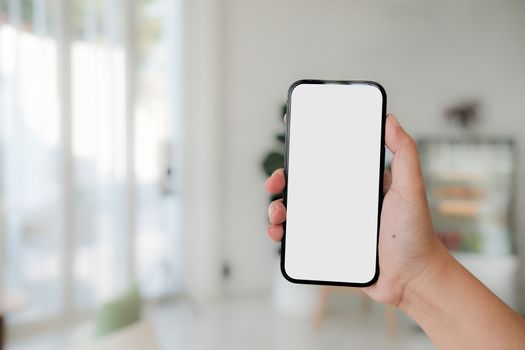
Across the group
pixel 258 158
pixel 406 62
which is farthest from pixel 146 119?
pixel 406 62

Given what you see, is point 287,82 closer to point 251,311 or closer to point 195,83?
point 195,83

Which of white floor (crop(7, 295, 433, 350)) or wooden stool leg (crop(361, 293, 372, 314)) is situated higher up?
wooden stool leg (crop(361, 293, 372, 314))

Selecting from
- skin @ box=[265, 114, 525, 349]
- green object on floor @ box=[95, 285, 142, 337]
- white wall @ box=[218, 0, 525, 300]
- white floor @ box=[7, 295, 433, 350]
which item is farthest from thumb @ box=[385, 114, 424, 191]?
white wall @ box=[218, 0, 525, 300]

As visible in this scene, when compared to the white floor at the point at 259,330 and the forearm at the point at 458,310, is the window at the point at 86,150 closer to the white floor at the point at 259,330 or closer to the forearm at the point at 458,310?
the white floor at the point at 259,330

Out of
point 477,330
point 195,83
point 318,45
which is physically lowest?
point 477,330

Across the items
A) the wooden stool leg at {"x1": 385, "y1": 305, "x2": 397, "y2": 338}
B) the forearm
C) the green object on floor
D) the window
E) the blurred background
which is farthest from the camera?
the wooden stool leg at {"x1": 385, "y1": 305, "x2": 397, "y2": 338}

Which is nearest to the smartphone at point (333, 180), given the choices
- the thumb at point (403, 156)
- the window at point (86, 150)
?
the thumb at point (403, 156)

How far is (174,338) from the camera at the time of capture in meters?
1.47

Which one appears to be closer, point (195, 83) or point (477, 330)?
point (477, 330)

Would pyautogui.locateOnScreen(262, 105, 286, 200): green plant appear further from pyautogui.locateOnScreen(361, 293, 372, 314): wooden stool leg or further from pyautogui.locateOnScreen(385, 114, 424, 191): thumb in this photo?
pyautogui.locateOnScreen(385, 114, 424, 191): thumb

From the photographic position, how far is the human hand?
1.04 ft

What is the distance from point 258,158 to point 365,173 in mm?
1335

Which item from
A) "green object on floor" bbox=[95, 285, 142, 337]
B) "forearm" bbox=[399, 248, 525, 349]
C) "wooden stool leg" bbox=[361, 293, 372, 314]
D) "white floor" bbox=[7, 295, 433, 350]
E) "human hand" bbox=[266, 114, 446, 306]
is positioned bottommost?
"white floor" bbox=[7, 295, 433, 350]

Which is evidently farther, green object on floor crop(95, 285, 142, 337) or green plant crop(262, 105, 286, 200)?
green plant crop(262, 105, 286, 200)
